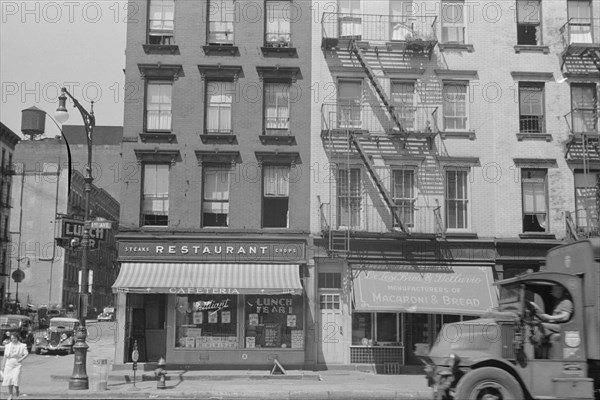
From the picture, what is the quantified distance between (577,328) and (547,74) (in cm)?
1583

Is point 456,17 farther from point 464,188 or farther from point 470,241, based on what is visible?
point 470,241

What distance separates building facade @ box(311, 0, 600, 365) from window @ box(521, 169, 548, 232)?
5cm

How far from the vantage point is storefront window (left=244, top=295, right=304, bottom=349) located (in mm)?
25125

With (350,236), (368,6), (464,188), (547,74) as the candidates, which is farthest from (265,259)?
(547,74)

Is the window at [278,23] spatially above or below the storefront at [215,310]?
above

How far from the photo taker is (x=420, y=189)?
26156 millimetres

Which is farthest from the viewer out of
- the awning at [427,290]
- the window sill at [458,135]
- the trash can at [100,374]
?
the window sill at [458,135]

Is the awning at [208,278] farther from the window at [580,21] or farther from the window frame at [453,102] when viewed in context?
the window at [580,21]

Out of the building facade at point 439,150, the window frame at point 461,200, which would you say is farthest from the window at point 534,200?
the window frame at point 461,200

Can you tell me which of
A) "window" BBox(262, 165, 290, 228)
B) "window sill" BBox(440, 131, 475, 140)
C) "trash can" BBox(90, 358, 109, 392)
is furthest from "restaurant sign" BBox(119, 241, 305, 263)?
"window sill" BBox(440, 131, 475, 140)

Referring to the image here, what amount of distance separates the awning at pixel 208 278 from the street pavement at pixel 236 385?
2.86 m

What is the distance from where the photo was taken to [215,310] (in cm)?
2519

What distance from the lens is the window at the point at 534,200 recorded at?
2627 cm

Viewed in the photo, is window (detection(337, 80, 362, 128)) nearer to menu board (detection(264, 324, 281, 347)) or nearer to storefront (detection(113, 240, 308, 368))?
storefront (detection(113, 240, 308, 368))
